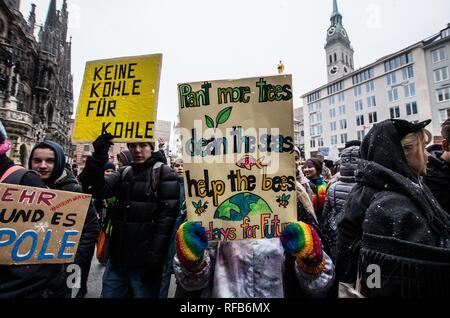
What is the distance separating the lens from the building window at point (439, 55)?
117 feet

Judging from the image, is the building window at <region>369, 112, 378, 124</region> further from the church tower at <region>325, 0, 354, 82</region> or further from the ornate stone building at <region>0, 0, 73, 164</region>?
the ornate stone building at <region>0, 0, 73, 164</region>

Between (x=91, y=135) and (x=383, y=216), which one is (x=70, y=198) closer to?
(x=91, y=135)

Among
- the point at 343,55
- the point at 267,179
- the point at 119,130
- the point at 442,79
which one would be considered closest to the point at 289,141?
the point at 267,179

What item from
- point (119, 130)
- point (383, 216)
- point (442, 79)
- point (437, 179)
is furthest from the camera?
point (442, 79)

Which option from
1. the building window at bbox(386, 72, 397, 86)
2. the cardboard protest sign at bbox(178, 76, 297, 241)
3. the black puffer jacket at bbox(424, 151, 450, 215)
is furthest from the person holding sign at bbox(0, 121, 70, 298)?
the building window at bbox(386, 72, 397, 86)

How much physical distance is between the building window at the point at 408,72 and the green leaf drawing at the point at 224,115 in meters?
48.1

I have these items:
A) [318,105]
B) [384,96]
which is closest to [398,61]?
[384,96]

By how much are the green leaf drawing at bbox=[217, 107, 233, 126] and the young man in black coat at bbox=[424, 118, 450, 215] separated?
212 centimetres

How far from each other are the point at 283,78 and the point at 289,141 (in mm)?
448

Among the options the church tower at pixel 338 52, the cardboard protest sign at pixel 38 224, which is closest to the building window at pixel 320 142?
the church tower at pixel 338 52

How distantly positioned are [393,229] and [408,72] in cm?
4874

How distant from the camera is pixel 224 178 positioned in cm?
185

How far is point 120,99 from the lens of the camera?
7.61 ft

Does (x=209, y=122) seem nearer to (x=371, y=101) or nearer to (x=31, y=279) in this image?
(x=31, y=279)
